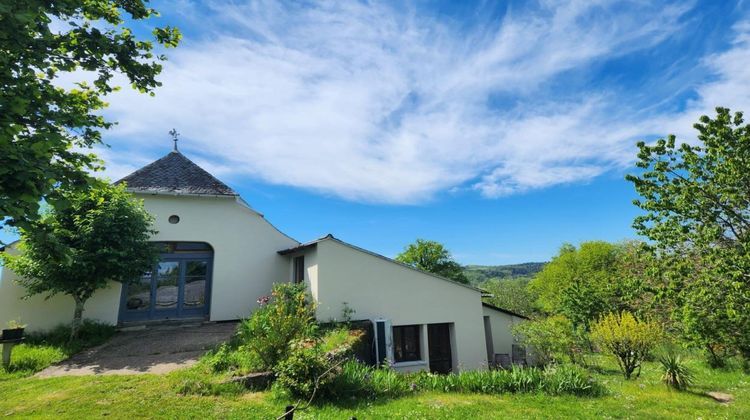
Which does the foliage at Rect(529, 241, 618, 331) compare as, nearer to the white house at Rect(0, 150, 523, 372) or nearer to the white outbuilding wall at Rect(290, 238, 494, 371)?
the white outbuilding wall at Rect(290, 238, 494, 371)

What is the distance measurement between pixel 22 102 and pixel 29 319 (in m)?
12.1

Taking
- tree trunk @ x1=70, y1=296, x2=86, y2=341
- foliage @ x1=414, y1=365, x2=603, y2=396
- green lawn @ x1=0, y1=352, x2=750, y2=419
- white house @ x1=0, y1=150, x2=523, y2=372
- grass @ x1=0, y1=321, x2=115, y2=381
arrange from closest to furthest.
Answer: green lawn @ x1=0, y1=352, x2=750, y2=419 → foliage @ x1=414, y1=365, x2=603, y2=396 → grass @ x1=0, y1=321, x2=115, y2=381 → tree trunk @ x1=70, y1=296, x2=86, y2=341 → white house @ x1=0, y1=150, x2=523, y2=372

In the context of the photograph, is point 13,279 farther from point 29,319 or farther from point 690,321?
point 690,321

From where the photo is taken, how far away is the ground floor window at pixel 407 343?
45.2 feet

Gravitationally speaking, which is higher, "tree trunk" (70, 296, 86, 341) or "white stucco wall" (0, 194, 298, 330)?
"white stucco wall" (0, 194, 298, 330)

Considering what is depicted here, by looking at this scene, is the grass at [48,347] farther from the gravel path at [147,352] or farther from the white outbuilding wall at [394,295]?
the white outbuilding wall at [394,295]

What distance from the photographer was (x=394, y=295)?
1336cm

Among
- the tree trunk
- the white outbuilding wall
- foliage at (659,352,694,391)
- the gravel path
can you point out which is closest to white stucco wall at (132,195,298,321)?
the gravel path

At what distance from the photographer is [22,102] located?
10.7 feet

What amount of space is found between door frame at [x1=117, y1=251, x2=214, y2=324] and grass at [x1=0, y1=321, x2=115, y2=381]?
109cm

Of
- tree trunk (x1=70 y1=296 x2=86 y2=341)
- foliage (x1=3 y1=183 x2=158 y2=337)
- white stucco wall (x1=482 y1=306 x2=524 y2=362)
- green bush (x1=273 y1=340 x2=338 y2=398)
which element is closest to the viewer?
green bush (x1=273 y1=340 x2=338 y2=398)

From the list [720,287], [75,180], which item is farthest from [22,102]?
[720,287]

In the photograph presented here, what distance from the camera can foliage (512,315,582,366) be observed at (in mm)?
13508

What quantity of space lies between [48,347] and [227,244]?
19.8 ft
